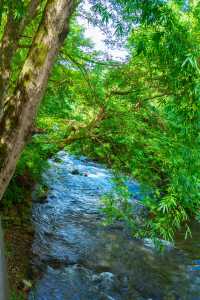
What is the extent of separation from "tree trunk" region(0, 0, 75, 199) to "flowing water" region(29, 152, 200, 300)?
3640 millimetres

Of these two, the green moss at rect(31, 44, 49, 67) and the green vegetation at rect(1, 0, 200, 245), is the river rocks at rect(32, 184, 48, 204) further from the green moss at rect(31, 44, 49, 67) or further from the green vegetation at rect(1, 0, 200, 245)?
the green moss at rect(31, 44, 49, 67)

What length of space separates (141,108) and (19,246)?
13.1 ft

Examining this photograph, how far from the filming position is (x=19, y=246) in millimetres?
8031

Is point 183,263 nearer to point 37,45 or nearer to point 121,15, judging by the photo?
point 121,15

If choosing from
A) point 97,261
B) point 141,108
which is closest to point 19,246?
point 97,261

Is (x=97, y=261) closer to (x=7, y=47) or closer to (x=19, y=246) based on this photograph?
(x=19, y=246)

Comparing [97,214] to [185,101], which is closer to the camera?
[185,101]

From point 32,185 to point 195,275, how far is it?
5716mm

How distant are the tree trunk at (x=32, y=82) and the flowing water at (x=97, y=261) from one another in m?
3.64

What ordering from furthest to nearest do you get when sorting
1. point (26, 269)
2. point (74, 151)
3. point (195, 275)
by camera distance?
point (195, 275) < point (74, 151) < point (26, 269)

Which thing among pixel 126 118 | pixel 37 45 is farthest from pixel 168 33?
pixel 126 118

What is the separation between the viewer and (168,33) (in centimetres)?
397

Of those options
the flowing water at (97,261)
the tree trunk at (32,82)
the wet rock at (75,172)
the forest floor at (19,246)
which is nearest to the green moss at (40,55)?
the tree trunk at (32,82)

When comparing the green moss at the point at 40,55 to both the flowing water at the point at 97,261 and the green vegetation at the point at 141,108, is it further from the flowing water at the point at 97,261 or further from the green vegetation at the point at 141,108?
the flowing water at the point at 97,261
